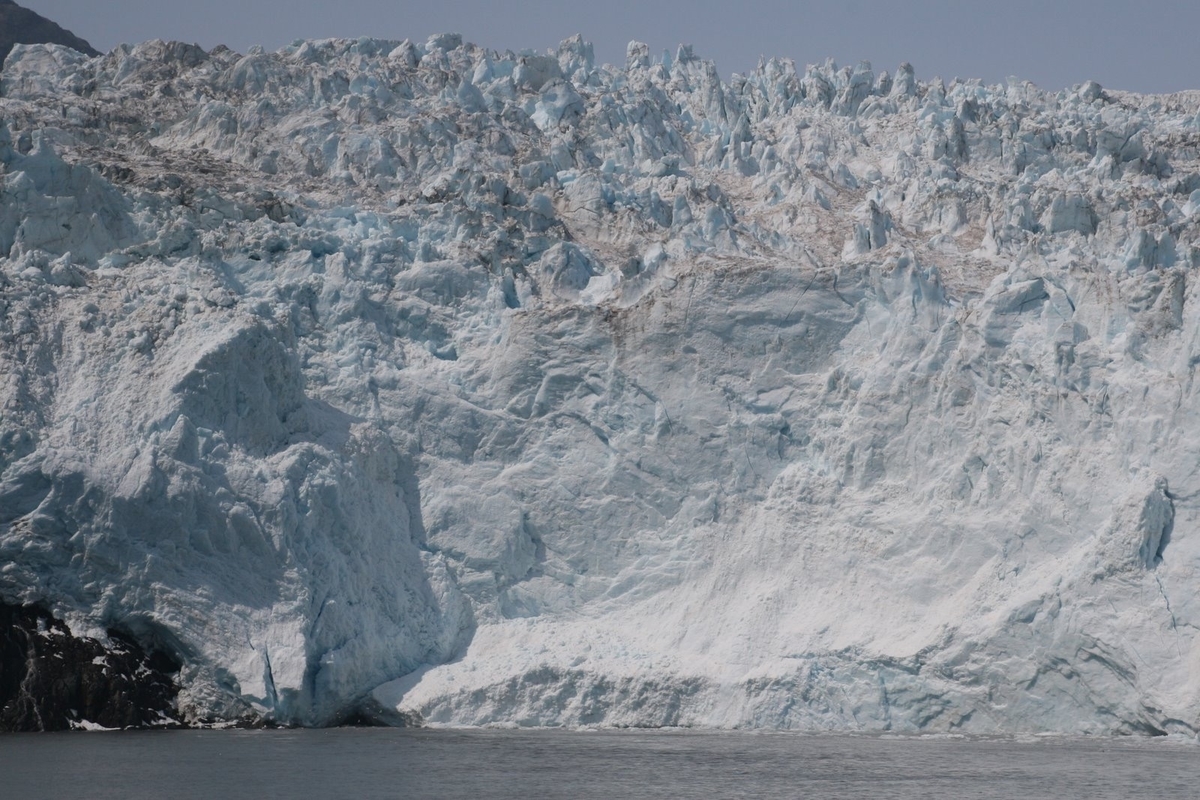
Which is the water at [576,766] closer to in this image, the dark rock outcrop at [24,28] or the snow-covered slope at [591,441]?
the snow-covered slope at [591,441]

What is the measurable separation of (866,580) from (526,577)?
8790mm

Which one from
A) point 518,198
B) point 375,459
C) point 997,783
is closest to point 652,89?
point 518,198

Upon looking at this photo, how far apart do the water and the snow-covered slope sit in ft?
5.27

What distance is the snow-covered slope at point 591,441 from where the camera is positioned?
117 ft

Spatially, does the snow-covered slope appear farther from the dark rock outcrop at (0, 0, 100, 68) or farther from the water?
the dark rock outcrop at (0, 0, 100, 68)

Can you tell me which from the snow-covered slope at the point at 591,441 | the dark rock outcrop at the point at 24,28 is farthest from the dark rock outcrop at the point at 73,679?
the dark rock outcrop at the point at 24,28

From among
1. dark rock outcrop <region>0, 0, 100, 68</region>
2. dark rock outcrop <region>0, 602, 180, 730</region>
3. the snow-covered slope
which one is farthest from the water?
dark rock outcrop <region>0, 0, 100, 68</region>

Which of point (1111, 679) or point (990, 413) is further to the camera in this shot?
point (990, 413)

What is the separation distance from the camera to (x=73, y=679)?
35250mm

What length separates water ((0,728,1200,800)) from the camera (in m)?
27.3

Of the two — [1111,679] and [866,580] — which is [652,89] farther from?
[1111,679]

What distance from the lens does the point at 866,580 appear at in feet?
125

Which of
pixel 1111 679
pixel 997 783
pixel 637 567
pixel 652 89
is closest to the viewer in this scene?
pixel 997 783

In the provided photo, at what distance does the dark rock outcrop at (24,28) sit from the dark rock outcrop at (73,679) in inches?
1910
